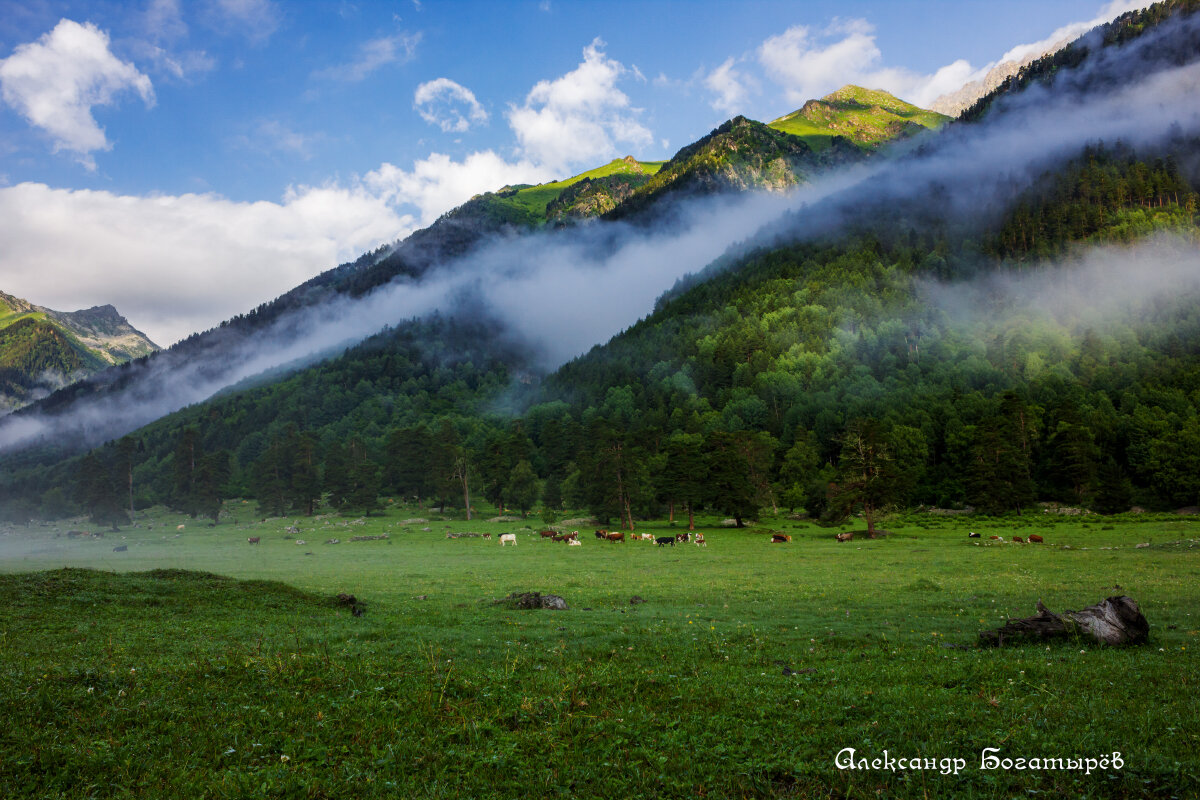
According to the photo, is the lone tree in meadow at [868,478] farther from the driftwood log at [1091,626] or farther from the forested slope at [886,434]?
the driftwood log at [1091,626]

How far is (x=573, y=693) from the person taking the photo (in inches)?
464

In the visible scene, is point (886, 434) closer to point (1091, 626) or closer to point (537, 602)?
point (1091, 626)

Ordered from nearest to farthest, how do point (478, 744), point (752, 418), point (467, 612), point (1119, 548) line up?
point (478, 744) < point (467, 612) < point (1119, 548) < point (752, 418)

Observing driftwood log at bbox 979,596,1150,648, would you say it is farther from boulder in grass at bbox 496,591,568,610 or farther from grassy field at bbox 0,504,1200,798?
boulder in grass at bbox 496,591,568,610

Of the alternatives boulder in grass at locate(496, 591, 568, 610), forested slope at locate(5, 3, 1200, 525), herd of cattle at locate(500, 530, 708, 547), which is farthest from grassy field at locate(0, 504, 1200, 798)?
forested slope at locate(5, 3, 1200, 525)

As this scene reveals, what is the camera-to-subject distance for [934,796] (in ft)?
24.9

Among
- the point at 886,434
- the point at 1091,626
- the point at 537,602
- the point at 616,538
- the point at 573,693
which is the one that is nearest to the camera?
the point at 573,693

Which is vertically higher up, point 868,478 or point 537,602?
point 537,602

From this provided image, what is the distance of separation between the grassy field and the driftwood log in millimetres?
441

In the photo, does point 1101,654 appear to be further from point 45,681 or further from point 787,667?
point 45,681

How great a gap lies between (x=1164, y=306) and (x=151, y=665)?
22112 centimetres

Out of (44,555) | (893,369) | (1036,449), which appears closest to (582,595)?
(44,555)

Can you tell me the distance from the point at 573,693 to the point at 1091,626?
14596 mm

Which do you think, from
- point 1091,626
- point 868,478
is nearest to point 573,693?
point 1091,626
